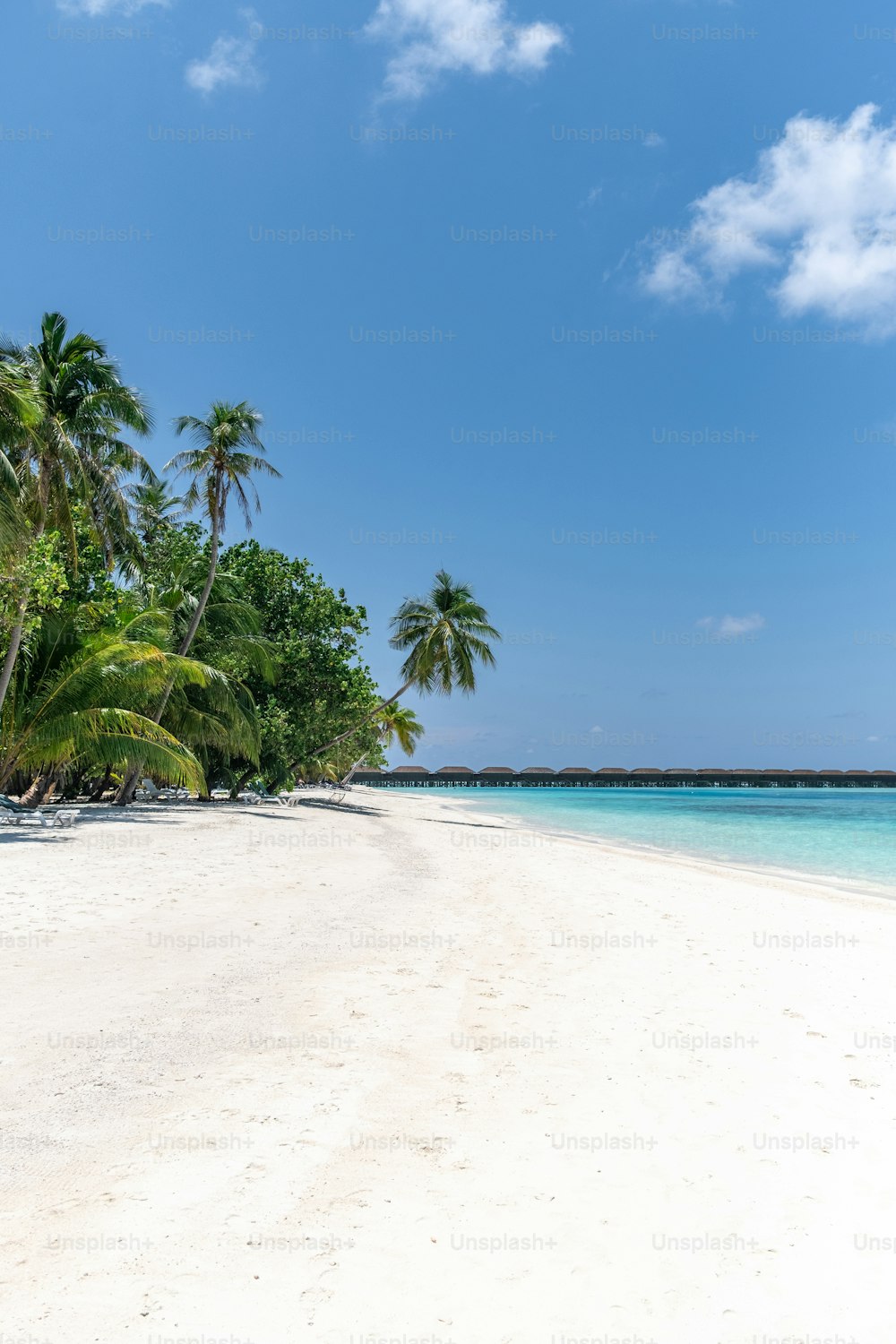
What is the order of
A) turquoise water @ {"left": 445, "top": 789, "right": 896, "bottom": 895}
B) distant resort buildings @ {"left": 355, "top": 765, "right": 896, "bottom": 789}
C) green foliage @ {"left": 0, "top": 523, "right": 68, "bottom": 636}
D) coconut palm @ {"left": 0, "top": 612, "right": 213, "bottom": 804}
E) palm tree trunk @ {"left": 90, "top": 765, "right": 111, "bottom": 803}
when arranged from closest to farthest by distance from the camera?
green foliage @ {"left": 0, "top": 523, "right": 68, "bottom": 636}
coconut palm @ {"left": 0, "top": 612, "right": 213, "bottom": 804}
turquoise water @ {"left": 445, "top": 789, "right": 896, "bottom": 895}
palm tree trunk @ {"left": 90, "top": 765, "right": 111, "bottom": 803}
distant resort buildings @ {"left": 355, "top": 765, "right": 896, "bottom": 789}

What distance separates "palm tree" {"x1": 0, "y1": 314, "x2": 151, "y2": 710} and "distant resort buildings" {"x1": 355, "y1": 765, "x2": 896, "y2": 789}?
12143 centimetres

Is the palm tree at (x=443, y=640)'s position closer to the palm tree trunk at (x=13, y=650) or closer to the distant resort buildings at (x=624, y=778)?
the palm tree trunk at (x=13, y=650)

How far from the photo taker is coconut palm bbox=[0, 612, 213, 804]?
16766 mm

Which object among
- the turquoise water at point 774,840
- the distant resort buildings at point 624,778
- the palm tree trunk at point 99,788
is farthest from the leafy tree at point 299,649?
the distant resort buildings at point 624,778

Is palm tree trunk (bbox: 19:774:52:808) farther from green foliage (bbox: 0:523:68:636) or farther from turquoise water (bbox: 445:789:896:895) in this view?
turquoise water (bbox: 445:789:896:895)

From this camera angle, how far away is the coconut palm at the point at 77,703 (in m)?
16.8

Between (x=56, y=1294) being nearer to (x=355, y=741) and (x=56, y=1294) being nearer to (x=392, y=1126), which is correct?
(x=392, y=1126)

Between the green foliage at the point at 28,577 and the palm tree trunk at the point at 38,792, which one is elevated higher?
the green foliage at the point at 28,577

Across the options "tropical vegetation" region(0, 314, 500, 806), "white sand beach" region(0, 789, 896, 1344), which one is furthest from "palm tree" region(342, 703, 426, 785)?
"white sand beach" region(0, 789, 896, 1344)

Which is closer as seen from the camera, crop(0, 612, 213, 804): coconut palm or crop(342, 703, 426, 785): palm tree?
crop(0, 612, 213, 804): coconut palm

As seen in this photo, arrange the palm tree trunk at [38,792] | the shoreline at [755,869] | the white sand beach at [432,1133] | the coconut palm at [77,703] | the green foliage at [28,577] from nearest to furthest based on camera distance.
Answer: the white sand beach at [432,1133] → the green foliage at [28,577] → the shoreline at [755,869] → the coconut palm at [77,703] → the palm tree trunk at [38,792]

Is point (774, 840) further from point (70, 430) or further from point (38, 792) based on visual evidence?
point (70, 430)

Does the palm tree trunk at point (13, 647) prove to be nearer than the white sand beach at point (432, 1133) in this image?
No

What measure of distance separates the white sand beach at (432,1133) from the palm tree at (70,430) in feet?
42.4
